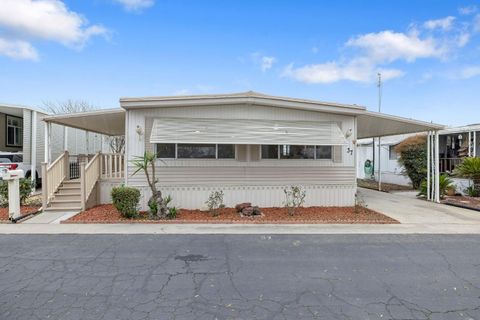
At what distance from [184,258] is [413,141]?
47.8 ft

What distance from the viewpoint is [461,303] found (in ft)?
11.9

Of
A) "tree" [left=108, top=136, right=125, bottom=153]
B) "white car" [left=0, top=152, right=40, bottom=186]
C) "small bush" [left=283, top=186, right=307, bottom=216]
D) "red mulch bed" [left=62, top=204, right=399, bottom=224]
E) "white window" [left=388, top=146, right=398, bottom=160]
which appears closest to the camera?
"red mulch bed" [left=62, top=204, right=399, bottom=224]

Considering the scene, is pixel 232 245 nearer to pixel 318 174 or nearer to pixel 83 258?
pixel 83 258

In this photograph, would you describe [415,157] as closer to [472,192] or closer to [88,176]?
[472,192]

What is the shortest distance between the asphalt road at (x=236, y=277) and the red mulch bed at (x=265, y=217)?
155 centimetres

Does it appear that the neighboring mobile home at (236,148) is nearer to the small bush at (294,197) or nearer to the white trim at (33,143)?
the small bush at (294,197)

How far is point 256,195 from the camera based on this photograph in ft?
32.2

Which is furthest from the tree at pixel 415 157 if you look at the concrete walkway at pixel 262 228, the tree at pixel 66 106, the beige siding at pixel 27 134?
the tree at pixel 66 106

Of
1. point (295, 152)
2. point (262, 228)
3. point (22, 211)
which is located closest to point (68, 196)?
point (22, 211)

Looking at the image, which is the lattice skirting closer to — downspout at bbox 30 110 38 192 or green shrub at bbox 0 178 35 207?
green shrub at bbox 0 178 35 207

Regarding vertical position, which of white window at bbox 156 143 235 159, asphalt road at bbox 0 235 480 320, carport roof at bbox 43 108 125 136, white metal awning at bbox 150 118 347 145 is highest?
carport roof at bbox 43 108 125 136

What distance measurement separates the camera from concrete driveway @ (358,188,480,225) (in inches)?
333

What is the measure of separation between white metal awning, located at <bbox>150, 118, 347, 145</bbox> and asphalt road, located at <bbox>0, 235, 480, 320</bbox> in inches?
129

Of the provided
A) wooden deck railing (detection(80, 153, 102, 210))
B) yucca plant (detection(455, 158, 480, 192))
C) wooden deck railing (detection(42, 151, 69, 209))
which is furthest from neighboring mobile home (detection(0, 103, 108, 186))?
yucca plant (detection(455, 158, 480, 192))
